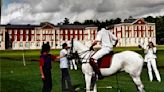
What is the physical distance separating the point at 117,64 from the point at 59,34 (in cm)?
14769

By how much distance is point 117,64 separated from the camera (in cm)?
1310

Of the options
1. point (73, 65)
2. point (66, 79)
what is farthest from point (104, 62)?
point (73, 65)

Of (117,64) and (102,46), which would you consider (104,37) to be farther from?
(117,64)

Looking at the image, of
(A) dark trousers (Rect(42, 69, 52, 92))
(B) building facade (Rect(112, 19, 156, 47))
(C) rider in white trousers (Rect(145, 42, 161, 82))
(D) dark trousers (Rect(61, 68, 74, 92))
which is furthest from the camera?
(B) building facade (Rect(112, 19, 156, 47))

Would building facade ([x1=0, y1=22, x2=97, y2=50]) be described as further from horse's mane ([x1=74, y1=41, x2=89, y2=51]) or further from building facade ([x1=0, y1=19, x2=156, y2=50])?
horse's mane ([x1=74, y1=41, x2=89, y2=51])

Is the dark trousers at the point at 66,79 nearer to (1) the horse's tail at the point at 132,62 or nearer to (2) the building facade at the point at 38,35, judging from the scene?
(1) the horse's tail at the point at 132,62

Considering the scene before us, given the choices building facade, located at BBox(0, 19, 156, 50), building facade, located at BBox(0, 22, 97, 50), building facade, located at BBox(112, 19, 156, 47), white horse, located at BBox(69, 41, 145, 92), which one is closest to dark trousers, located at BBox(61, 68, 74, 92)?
white horse, located at BBox(69, 41, 145, 92)

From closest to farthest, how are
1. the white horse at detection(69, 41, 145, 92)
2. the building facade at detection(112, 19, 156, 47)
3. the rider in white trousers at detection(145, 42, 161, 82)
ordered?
the white horse at detection(69, 41, 145, 92) → the rider in white trousers at detection(145, 42, 161, 82) → the building facade at detection(112, 19, 156, 47)

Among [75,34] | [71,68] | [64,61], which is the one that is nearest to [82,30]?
[75,34]

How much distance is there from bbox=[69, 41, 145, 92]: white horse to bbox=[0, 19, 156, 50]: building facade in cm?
13669

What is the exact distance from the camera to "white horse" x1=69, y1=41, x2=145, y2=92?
1293cm

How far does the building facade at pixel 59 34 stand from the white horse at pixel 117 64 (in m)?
137

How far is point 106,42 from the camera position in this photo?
12.8 meters

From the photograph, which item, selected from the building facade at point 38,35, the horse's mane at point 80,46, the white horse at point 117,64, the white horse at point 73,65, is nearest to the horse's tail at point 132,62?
the white horse at point 117,64
